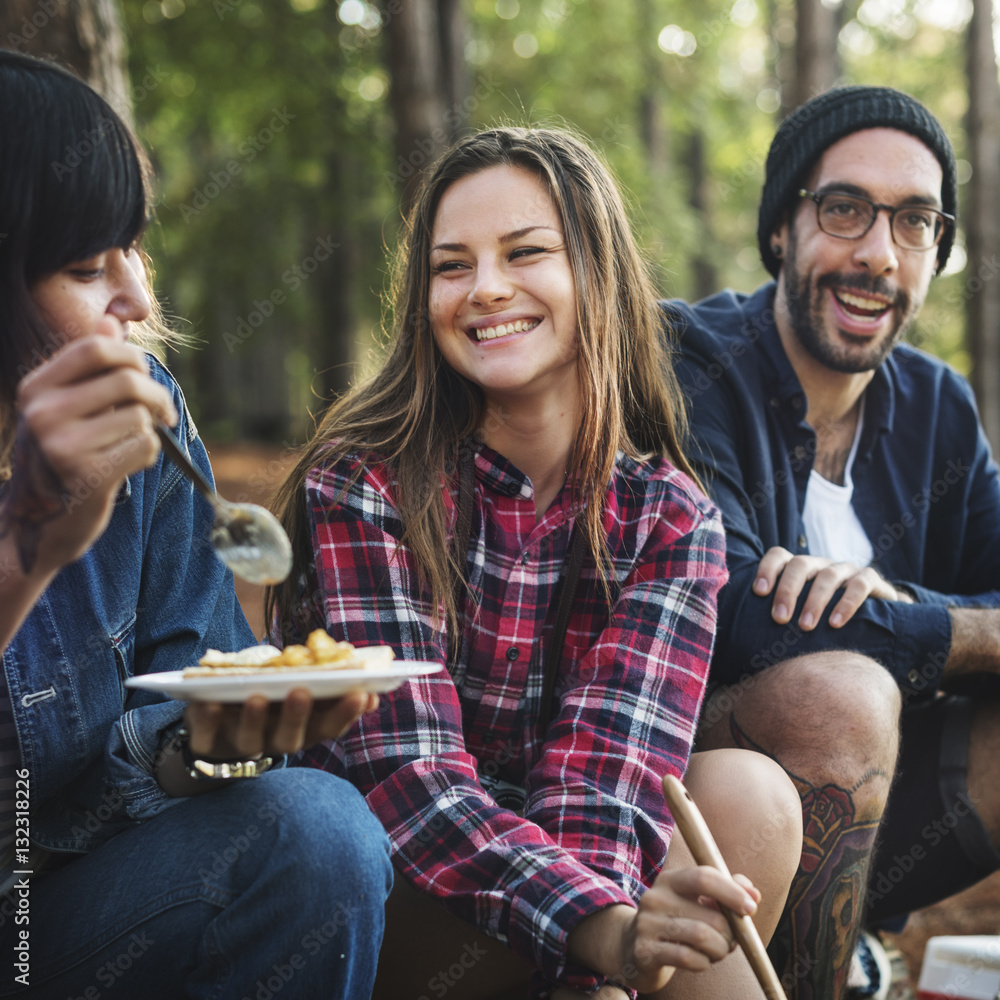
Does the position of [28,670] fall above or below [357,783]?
above

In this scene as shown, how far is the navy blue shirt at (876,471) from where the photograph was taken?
2699 mm

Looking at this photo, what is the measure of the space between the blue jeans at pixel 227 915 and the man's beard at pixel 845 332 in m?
2.19

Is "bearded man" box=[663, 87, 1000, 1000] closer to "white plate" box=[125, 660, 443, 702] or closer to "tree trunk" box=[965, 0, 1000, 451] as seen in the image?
"white plate" box=[125, 660, 443, 702]

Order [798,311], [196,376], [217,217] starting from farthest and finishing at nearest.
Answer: [196,376], [217,217], [798,311]

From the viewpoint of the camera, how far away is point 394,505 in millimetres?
2281

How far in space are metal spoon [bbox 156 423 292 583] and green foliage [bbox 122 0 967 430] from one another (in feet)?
22.8

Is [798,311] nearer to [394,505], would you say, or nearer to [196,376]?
[394,505]

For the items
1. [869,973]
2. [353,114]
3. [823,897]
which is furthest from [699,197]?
[823,897]

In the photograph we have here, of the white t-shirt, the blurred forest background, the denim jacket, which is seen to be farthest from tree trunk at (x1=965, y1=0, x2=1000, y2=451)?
the denim jacket

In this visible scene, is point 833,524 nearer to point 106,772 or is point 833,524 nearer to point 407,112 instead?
point 106,772

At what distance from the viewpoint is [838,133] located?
3266 mm

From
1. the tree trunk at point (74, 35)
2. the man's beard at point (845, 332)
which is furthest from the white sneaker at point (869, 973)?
the tree trunk at point (74, 35)

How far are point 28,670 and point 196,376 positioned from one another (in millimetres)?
19220

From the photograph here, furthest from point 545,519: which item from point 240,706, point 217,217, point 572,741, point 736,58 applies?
point 736,58
